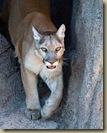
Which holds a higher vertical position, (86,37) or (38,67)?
(86,37)

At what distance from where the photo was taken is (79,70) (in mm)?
3549

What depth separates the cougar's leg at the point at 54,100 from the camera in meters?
3.63

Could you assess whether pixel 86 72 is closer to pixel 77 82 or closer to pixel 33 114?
pixel 77 82

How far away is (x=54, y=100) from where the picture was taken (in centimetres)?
364

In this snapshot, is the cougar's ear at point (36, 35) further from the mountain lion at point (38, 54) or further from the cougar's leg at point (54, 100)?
the cougar's leg at point (54, 100)

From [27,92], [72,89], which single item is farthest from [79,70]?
[27,92]

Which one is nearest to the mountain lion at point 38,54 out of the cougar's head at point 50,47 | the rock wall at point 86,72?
the cougar's head at point 50,47

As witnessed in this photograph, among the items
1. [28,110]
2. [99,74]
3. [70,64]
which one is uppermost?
[99,74]

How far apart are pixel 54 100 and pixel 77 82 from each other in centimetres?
21

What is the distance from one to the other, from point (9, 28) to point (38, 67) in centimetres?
89

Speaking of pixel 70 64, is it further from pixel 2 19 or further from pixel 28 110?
pixel 2 19

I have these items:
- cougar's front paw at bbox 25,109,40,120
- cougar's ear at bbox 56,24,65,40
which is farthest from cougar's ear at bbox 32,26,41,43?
cougar's front paw at bbox 25,109,40,120

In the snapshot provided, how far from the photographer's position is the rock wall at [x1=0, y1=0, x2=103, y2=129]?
311cm


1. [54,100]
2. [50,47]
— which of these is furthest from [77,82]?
[50,47]
